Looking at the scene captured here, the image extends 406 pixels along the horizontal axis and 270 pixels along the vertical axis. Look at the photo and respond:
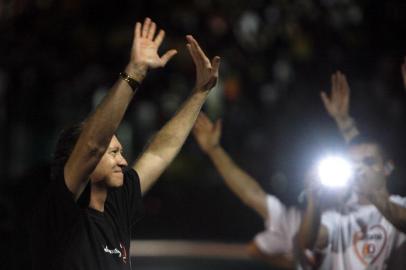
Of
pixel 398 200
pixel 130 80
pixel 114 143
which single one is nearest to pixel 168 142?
pixel 114 143

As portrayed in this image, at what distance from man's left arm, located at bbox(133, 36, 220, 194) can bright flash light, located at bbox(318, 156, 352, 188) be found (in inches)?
33.7

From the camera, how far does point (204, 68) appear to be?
15.4ft

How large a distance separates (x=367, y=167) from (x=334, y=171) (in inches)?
7.7

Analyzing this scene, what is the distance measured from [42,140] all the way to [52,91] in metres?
16.3

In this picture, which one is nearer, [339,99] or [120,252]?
[120,252]

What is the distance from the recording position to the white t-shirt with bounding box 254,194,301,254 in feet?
19.8

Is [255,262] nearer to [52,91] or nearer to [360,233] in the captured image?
[52,91]

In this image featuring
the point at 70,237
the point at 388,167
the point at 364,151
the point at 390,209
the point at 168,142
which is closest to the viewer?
the point at 70,237

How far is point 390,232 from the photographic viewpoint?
539cm

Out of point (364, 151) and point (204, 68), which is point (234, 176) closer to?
point (364, 151)

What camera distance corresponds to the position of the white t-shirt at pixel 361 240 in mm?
5355

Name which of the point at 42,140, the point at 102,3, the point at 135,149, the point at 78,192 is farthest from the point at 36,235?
the point at 42,140

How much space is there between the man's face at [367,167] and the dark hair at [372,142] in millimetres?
41

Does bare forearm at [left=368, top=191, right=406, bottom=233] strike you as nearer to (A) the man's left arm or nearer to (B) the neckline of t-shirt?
(A) the man's left arm
